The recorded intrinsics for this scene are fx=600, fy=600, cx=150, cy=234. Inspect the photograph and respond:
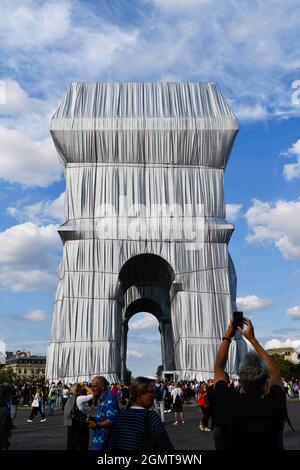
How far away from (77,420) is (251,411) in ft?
12.7

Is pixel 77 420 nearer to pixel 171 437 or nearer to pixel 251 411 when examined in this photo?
pixel 251 411

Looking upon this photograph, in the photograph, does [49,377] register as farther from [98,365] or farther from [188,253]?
[188,253]

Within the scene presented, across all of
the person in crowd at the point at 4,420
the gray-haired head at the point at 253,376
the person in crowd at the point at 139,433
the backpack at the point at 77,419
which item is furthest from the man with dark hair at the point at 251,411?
the backpack at the point at 77,419

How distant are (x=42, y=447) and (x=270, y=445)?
9.17 meters

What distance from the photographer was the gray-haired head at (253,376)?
321 cm

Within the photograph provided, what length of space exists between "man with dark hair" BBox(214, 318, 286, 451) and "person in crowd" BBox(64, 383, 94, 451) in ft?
10.1

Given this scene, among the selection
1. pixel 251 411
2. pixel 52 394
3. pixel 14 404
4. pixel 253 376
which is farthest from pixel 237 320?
pixel 52 394

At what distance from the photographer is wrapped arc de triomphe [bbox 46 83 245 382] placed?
31422 mm

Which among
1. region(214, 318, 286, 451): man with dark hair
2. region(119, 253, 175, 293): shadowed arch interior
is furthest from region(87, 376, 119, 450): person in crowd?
region(119, 253, 175, 293): shadowed arch interior

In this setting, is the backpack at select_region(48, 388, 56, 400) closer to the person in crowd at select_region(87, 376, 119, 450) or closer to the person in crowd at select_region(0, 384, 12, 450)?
the person in crowd at select_region(0, 384, 12, 450)

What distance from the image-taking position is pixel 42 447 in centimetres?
1135
